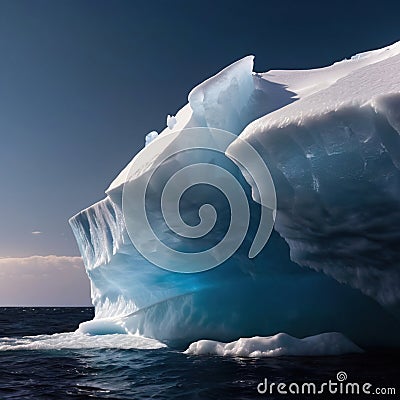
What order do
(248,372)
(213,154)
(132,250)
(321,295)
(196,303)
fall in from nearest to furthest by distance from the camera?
1. (248,372)
2. (213,154)
3. (321,295)
4. (196,303)
5. (132,250)

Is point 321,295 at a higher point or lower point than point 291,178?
lower

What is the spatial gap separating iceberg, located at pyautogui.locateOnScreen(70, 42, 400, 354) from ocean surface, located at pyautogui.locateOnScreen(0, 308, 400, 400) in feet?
3.35

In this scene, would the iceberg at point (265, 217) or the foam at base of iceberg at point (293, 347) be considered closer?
the iceberg at point (265, 217)

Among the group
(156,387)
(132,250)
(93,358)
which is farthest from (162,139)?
(156,387)

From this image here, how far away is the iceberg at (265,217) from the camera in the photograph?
6.41m

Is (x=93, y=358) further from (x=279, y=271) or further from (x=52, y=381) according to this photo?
(x=279, y=271)

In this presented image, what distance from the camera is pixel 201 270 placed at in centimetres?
1159

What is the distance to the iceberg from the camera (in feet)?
21.0

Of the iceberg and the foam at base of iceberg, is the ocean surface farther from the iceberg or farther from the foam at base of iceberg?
the iceberg

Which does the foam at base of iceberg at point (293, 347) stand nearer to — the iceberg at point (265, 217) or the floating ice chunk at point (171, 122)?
the iceberg at point (265, 217)

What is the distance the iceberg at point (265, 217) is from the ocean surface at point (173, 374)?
3.35 ft

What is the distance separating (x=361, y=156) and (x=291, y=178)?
3.65 ft

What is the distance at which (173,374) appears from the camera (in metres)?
7.18

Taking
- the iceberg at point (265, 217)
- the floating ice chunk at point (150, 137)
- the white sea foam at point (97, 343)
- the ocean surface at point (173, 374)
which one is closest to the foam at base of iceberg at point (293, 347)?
the iceberg at point (265, 217)
